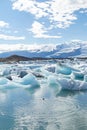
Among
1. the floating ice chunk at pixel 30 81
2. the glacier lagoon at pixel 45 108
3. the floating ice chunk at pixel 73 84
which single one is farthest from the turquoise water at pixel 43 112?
the floating ice chunk at pixel 30 81

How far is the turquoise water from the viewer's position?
26.7ft

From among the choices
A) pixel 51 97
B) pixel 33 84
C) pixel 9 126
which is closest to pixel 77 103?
pixel 51 97

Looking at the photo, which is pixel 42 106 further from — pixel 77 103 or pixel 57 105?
pixel 77 103

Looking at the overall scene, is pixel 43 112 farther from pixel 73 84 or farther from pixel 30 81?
pixel 30 81

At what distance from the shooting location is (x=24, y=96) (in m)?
13.0

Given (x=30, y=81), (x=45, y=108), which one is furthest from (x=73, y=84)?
(x=45, y=108)

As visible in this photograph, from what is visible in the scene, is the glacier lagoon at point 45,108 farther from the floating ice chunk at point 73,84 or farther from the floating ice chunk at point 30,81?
the floating ice chunk at point 30,81

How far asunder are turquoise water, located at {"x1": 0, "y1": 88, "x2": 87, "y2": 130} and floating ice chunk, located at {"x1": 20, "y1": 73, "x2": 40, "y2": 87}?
3.01 metres

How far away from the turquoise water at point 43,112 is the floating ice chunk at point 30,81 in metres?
3.01

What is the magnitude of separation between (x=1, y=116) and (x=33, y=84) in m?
7.39

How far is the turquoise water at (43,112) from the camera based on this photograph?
8.15 metres

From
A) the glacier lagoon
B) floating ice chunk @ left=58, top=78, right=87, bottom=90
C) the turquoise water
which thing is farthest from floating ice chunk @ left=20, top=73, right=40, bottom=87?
the turquoise water

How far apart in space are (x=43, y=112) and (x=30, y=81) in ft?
23.6

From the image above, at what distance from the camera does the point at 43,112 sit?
9.64 meters
